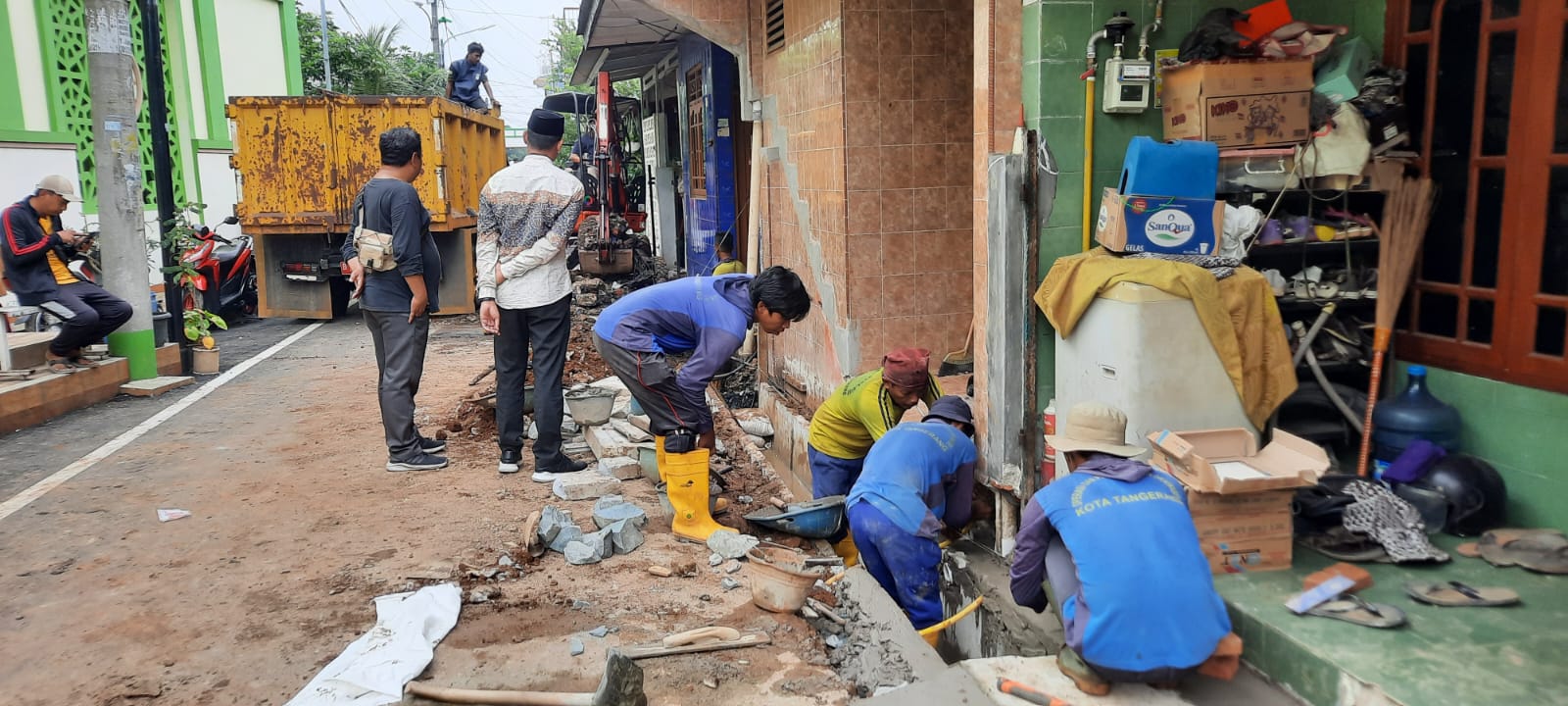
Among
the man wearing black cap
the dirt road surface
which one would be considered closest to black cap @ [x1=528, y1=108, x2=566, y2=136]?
the man wearing black cap

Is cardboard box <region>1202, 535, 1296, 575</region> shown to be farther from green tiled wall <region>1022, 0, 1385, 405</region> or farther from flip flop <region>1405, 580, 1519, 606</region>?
green tiled wall <region>1022, 0, 1385, 405</region>

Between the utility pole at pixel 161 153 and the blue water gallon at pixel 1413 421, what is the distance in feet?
31.3

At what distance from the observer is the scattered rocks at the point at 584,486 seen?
5609 mm

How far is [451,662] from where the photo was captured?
3721mm

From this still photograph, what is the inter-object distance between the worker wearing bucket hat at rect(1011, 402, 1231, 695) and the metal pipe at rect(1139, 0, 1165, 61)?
202 cm

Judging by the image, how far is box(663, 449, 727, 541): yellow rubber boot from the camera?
16.8 ft

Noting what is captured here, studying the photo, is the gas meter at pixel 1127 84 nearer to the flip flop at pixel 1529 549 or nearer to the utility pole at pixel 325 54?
the flip flop at pixel 1529 549

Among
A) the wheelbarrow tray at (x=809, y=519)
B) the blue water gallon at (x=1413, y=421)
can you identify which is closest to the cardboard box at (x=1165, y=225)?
the blue water gallon at (x=1413, y=421)

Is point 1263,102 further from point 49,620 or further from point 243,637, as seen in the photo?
point 49,620

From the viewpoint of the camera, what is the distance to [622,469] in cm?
597

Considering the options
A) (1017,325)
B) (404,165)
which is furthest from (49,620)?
(1017,325)

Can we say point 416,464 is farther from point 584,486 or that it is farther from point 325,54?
point 325,54

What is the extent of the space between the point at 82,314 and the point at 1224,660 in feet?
28.5

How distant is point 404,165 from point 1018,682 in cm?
456
